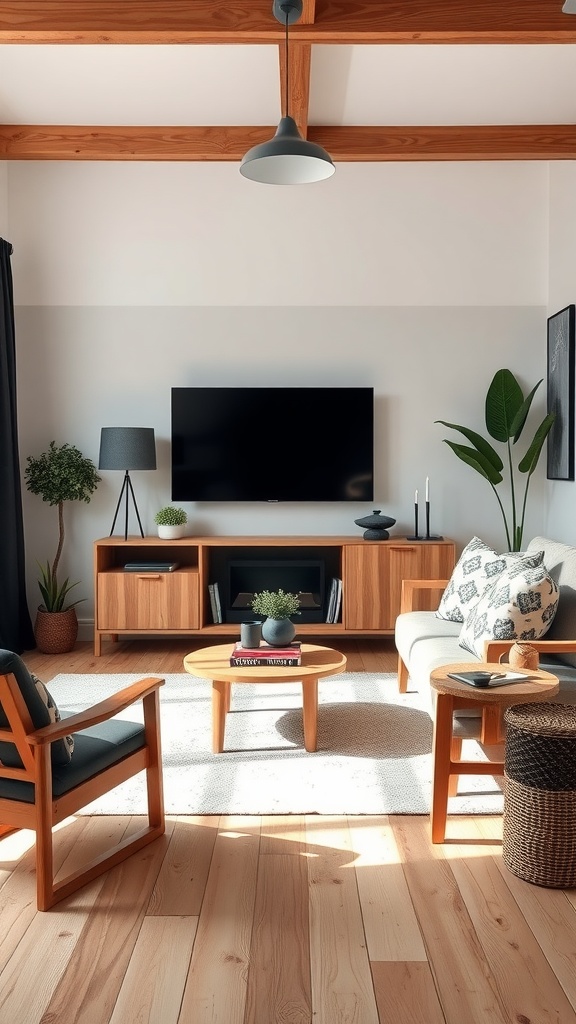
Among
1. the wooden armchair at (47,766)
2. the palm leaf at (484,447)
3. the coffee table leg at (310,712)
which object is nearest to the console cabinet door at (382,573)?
the palm leaf at (484,447)

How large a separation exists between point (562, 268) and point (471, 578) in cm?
233

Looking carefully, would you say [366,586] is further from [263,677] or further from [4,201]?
[4,201]

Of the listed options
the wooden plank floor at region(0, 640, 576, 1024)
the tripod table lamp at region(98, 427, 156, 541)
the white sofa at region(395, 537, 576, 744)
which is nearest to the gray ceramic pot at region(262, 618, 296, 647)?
the white sofa at region(395, 537, 576, 744)

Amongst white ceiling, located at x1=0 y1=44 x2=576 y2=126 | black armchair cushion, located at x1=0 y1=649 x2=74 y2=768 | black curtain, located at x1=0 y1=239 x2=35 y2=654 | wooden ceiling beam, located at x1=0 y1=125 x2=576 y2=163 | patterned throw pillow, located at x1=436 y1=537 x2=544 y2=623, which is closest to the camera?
black armchair cushion, located at x1=0 y1=649 x2=74 y2=768

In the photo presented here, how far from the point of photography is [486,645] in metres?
3.05

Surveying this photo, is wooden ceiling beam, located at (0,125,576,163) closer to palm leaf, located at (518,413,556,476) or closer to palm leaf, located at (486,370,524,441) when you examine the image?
palm leaf, located at (486,370,524,441)

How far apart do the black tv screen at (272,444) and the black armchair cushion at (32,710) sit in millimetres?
3302

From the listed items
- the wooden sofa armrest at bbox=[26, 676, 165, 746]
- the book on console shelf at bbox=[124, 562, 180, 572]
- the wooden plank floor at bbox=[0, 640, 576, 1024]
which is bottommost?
the wooden plank floor at bbox=[0, 640, 576, 1024]

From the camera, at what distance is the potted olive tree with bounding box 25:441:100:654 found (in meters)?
5.34

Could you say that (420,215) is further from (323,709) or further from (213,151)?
(323,709)

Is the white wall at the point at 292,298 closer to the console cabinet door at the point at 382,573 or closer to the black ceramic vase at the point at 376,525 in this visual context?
the black ceramic vase at the point at 376,525

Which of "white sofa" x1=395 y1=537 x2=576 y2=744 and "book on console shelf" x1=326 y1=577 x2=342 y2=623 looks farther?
"book on console shelf" x1=326 y1=577 x2=342 y2=623

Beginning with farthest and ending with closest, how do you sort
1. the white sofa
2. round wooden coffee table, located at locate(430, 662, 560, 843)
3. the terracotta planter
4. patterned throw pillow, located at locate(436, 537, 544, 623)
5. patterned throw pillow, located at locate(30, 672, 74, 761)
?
the terracotta planter < patterned throw pillow, located at locate(436, 537, 544, 623) < the white sofa < round wooden coffee table, located at locate(430, 662, 560, 843) < patterned throw pillow, located at locate(30, 672, 74, 761)

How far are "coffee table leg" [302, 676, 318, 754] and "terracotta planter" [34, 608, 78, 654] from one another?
2457 mm
